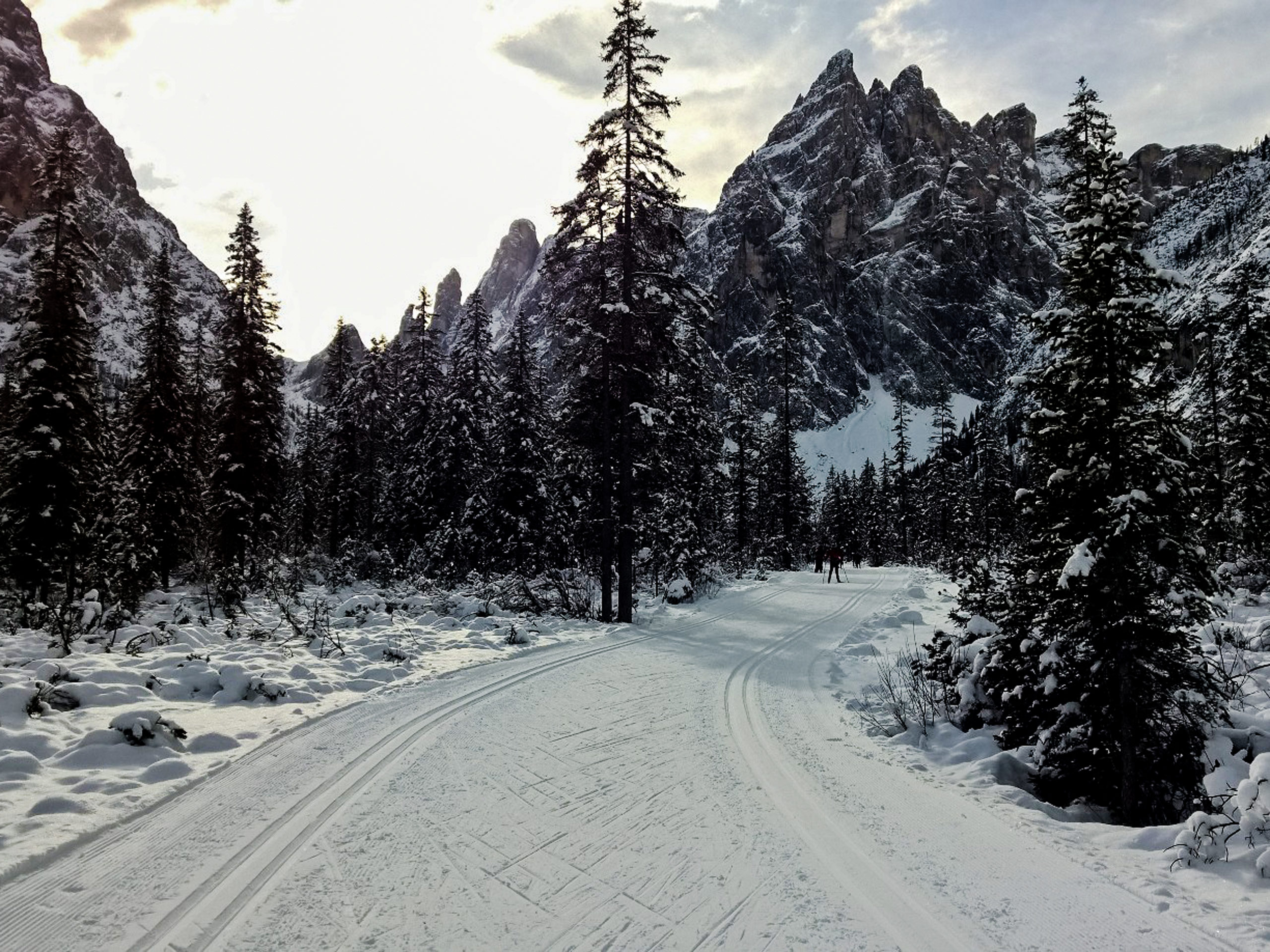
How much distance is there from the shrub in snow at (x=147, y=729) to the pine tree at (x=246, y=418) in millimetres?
20738

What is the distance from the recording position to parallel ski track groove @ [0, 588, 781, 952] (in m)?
3.42

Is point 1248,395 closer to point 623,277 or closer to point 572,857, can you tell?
point 623,277

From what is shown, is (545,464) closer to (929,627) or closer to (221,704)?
(929,627)

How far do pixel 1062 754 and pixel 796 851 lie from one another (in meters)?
4.40

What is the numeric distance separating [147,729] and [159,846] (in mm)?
2227

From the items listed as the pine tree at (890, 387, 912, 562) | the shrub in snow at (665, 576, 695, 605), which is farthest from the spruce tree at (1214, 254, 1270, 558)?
the pine tree at (890, 387, 912, 562)

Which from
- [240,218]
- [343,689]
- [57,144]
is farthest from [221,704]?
[240,218]

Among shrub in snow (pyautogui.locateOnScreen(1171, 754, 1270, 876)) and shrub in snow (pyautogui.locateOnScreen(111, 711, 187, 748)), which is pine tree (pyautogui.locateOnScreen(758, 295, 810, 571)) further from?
shrub in snow (pyautogui.locateOnScreen(111, 711, 187, 748))

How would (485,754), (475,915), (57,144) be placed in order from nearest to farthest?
(475,915) < (485,754) < (57,144)

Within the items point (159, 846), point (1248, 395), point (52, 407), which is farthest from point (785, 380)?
point (159, 846)

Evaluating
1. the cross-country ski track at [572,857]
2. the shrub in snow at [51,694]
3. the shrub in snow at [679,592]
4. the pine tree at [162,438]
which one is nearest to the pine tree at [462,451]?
the pine tree at [162,438]

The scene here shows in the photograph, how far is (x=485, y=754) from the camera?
646 cm

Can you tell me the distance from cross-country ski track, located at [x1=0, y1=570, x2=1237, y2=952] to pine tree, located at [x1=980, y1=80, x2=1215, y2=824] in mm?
2300

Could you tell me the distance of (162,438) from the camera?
25.4 metres
